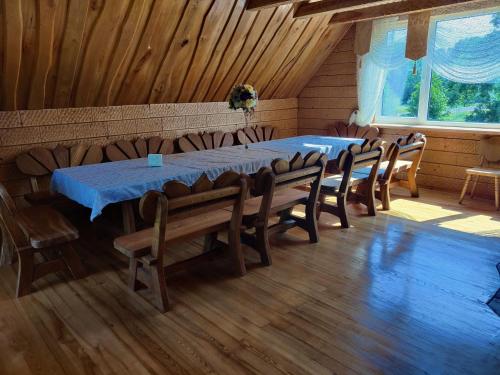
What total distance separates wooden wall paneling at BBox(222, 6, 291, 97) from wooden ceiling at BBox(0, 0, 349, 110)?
0.01 m

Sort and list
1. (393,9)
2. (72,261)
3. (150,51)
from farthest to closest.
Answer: (393,9) → (150,51) → (72,261)

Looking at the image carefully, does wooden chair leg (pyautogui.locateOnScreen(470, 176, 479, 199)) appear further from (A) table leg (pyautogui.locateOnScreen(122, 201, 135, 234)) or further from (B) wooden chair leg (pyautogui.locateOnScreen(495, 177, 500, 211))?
(A) table leg (pyautogui.locateOnScreen(122, 201, 135, 234))

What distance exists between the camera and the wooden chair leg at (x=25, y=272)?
2.52 m

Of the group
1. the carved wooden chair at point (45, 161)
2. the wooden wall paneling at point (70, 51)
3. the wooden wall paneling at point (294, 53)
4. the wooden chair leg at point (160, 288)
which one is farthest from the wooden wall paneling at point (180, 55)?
the wooden chair leg at point (160, 288)

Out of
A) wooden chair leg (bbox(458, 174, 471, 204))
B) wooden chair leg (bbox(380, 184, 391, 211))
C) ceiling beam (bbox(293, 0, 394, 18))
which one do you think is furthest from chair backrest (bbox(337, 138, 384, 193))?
ceiling beam (bbox(293, 0, 394, 18))

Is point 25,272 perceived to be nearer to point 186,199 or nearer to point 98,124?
point 186,199

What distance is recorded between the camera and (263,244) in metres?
2.91

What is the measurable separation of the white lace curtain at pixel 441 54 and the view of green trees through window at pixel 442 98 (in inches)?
6.6

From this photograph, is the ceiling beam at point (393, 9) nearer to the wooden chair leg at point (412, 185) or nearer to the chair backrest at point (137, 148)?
the wooden chair leg at point (412, 185)

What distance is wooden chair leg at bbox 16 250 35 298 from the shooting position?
2516mm

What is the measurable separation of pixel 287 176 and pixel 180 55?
208 centimetres

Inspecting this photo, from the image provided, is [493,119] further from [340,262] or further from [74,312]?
[74,312]

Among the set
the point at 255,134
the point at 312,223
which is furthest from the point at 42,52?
the point at 255,134

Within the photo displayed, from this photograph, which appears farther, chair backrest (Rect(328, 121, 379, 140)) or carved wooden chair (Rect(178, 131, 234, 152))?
chair backrest (Rect(328, 121, 379, 140))
